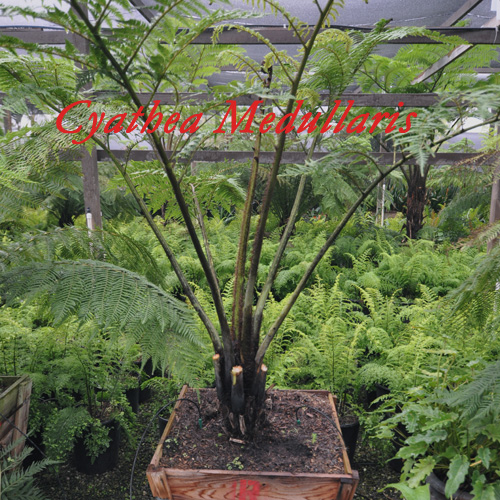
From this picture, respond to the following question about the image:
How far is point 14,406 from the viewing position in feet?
5.50

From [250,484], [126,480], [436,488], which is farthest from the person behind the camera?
[126,480]

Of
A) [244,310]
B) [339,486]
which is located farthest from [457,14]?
[339,486]

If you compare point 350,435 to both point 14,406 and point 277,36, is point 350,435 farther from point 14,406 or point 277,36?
point 277,36

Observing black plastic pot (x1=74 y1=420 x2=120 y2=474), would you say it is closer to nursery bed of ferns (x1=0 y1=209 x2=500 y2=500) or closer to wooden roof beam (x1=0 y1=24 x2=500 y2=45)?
nursery bed of ferns (x1=0 y1=209 x2=500 y2=500)

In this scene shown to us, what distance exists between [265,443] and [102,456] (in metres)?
0.77

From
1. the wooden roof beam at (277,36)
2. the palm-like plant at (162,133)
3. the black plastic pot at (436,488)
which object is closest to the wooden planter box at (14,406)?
the palm-like plant at (162,133)

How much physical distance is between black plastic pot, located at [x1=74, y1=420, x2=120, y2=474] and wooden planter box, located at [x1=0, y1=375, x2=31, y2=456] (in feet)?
0.75

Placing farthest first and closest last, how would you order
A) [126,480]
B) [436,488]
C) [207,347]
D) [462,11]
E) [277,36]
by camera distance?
[462,11], [277,36], [126,480], [207,347], [436,488]

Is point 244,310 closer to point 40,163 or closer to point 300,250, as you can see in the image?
point 40,163

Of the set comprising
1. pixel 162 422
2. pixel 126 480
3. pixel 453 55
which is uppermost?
pixel 453 55

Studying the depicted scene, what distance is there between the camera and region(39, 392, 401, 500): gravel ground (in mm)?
1814

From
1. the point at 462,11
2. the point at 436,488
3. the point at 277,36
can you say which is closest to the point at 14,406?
the point at 436,488

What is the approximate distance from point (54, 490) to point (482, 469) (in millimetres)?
1584

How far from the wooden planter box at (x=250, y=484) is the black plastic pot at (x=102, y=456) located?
0.58 meters
